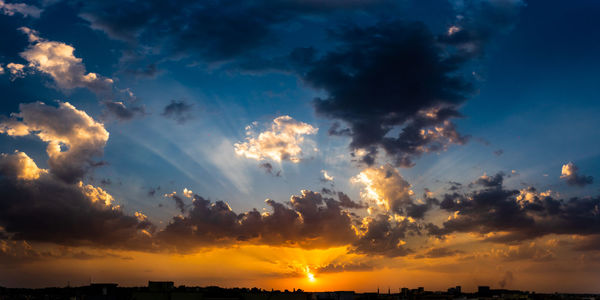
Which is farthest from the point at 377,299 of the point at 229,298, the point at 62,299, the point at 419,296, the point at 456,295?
the point at 62,299

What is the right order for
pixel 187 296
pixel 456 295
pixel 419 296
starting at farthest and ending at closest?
1. pixel 456 295
2. pixel 419 296
3. pixel 187 296

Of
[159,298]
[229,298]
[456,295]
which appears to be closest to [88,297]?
[159,298]

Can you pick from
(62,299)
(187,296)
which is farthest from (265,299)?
(62,299)

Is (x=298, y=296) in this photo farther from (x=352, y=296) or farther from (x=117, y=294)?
(x=117, y=294)

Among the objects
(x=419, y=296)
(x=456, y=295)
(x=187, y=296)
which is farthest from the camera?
(x=456, y=295)

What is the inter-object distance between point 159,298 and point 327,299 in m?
56.5

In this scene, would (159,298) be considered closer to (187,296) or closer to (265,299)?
(187,296)

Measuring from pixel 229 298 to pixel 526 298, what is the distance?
4196 inches

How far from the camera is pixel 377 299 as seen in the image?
17775cm

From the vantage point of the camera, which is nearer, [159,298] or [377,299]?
[159,298]

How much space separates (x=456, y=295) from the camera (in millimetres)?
182500

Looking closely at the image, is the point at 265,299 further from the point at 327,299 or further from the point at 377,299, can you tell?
the point at 377,299

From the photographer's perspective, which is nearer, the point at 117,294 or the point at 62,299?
the point at 117,294

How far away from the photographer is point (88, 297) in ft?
554
